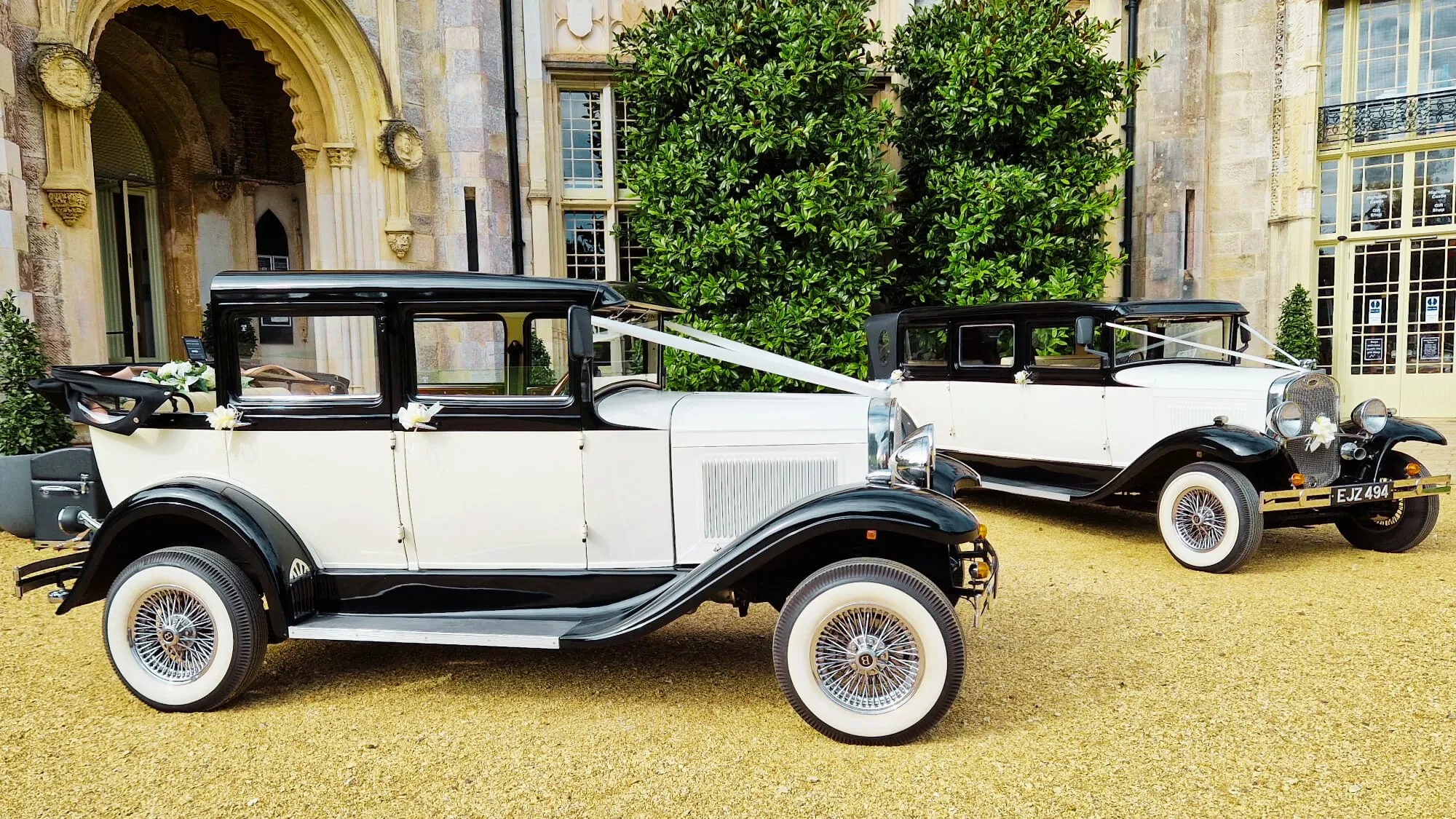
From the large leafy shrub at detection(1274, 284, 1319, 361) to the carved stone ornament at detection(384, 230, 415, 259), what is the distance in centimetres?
1186

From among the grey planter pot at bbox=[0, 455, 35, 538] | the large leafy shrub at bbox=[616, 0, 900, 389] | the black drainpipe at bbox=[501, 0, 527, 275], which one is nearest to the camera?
the grey planter pot at bbox=[0, 455, 35, 538]

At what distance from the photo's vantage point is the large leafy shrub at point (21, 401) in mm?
6629

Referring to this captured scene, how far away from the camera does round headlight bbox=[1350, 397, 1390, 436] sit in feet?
20.1

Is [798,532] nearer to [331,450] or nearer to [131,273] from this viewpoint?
[331,450]

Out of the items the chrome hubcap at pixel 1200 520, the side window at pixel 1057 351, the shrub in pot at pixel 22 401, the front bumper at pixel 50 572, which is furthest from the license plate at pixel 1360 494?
the shrub in pot at pixel 22 401

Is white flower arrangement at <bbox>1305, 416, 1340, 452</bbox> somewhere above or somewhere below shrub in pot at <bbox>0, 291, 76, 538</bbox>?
below

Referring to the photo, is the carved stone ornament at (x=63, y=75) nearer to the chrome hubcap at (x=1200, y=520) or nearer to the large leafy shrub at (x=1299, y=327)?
the chrome hubcap at (x=1200, y=520)

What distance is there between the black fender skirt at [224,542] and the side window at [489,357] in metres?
0.84

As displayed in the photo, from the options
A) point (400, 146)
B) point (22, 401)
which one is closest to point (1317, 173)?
point (400, 146)

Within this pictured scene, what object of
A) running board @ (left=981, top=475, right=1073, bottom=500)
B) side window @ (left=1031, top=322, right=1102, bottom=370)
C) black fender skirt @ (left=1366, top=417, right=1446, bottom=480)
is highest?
side window @ (left=1031, top=322, right=1102, bottom=370)

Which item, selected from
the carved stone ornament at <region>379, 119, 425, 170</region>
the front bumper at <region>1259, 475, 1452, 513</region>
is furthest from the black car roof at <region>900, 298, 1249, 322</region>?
the carved stone ornament at <region>379, 119, 425, 170</region>

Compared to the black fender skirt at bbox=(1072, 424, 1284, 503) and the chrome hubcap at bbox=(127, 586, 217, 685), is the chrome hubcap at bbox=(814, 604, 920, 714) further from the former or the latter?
the black fender skirt at bbox=(1072, 424, 1284, 503)

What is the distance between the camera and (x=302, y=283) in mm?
3807

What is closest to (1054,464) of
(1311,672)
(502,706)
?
(1311,672)
